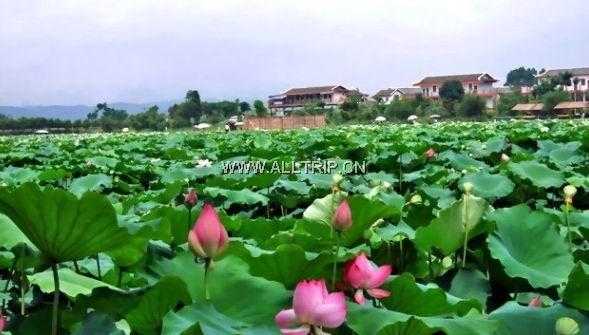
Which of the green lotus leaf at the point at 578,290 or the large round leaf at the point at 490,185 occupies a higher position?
the green lotus leaf at the point at 578,290

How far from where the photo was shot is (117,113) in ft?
188

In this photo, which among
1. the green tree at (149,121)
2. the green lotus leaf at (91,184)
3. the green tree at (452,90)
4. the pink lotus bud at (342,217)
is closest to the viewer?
the pink lotus bud at (342,217)

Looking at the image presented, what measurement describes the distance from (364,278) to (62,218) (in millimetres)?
309

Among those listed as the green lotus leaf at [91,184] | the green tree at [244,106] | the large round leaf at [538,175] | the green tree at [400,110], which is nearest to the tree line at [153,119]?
the green tree at [244,106]

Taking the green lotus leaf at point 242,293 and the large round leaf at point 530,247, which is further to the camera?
the large round leaf at point 530,247

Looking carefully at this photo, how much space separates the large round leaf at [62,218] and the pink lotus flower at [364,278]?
9.4 inches

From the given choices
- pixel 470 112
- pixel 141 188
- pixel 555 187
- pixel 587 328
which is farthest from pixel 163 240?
pixel 470 112

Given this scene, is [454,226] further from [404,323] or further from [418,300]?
[404,323]

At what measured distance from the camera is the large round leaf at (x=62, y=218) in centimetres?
70

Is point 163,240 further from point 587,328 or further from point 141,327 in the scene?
point 587,328

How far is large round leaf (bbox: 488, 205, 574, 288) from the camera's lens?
1055 mm

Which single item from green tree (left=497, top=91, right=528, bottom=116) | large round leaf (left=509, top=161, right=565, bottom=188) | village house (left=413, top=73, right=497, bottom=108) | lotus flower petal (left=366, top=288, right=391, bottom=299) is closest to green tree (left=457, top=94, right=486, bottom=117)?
green tree (left=497, top=91, right=528, bottom=116)

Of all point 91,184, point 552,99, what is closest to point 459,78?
point 552,99

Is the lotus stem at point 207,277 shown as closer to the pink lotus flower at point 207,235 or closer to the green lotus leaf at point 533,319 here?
the pink lotus flower at point 207,235
